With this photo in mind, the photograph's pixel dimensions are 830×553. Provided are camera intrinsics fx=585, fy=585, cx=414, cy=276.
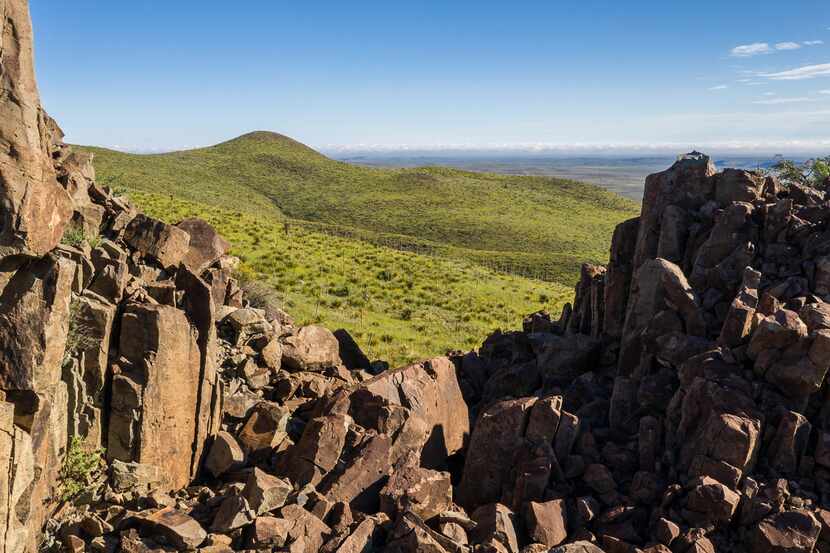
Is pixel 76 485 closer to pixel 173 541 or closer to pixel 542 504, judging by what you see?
pixel 173 541

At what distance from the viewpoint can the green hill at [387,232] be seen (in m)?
40.7

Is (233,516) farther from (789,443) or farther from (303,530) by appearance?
(789,443)

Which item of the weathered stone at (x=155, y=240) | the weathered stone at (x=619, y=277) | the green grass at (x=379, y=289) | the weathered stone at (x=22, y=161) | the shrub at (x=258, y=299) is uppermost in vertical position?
the weathered stone at (x=22, y=161)

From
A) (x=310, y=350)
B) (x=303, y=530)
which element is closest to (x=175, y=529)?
(x=303, y=530)

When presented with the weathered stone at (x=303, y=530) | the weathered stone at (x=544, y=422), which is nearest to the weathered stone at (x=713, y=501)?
the weathered stone at (x=544, y=422)

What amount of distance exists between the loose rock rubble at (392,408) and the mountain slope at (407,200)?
194 ft

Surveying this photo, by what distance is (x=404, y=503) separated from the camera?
13430 mm

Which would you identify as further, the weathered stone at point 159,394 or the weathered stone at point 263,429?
the weathered stone at point 263,429

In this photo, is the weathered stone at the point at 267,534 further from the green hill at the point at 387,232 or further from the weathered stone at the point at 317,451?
the green hill at the point at 387,232

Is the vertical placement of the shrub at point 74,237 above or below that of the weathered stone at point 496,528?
above

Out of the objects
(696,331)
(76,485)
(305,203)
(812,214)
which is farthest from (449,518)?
(305,203)

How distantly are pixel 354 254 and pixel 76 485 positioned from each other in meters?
48.1

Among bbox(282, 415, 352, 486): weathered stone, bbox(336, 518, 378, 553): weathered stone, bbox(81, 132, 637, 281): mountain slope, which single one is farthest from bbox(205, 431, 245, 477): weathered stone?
bbox(81, 132, 637, 281): mountain slope

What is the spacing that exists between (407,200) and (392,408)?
4788 inches
